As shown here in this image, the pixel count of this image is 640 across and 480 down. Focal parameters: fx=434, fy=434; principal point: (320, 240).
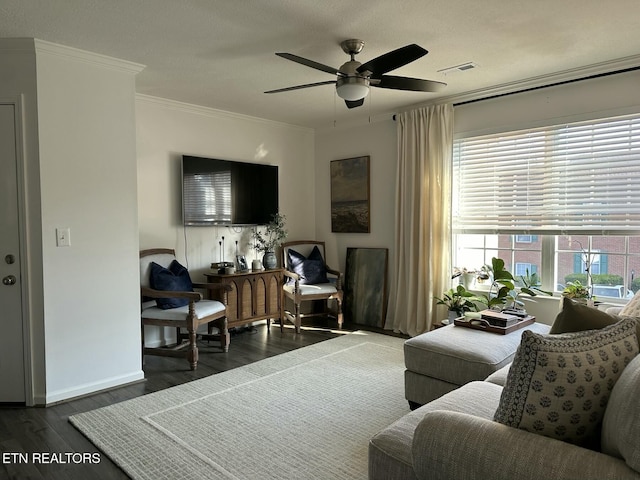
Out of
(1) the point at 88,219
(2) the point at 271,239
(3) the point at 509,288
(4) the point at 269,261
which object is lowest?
(3) the point at 509,288

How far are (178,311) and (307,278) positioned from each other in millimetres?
1880

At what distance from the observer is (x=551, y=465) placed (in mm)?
1187

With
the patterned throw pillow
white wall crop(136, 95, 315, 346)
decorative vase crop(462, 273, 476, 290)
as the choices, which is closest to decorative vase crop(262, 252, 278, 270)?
white wall crop(136, 95, 315, 346)

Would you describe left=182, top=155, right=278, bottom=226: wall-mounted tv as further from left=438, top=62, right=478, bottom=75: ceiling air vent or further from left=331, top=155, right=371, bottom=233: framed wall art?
left=438, top=62, right=478, bottom=75: ceiling air vent

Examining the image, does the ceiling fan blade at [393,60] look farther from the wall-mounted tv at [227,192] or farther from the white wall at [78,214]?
the wall-mounted tv at [227,192]

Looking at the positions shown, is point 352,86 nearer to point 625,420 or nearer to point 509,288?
point 509,288

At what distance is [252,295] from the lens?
189 inches

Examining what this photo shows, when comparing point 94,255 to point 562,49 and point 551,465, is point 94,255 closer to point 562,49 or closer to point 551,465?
point 551,465

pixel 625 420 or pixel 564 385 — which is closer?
pixel 625 420

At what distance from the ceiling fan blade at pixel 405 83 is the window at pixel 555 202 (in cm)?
152

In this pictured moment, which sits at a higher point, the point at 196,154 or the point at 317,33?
the point at 317,33

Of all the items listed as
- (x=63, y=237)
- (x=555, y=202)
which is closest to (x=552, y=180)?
(x=555, y=202)

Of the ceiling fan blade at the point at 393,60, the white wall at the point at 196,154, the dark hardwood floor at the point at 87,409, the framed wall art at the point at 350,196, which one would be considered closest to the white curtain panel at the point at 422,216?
the framed wall art at the point at 350,196

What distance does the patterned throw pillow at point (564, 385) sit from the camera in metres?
1.29
